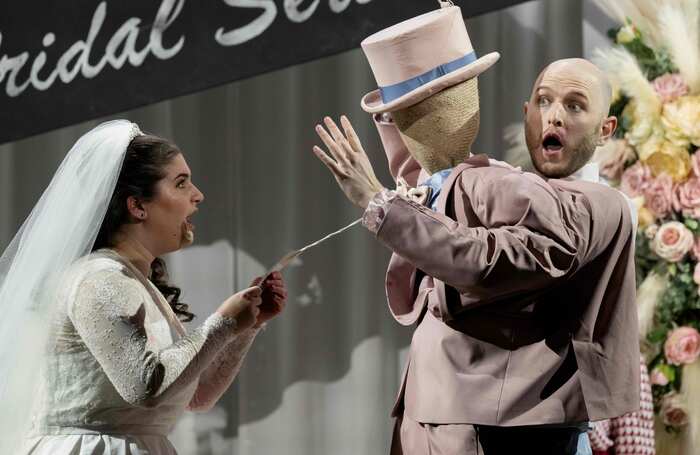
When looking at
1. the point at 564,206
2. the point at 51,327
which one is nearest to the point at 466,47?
the point at 564,206

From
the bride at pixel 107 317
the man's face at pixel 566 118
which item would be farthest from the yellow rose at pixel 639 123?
the bride at pixel 107 317

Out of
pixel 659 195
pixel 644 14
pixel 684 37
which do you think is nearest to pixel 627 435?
pixel 659 195

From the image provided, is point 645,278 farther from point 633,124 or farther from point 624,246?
point 624,246

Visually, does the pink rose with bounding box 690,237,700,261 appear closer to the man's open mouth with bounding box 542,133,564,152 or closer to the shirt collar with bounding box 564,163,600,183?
the shirt collar with bounding box 564,163,600,183

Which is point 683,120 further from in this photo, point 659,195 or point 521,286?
point 521,286

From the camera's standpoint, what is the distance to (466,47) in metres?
2.03

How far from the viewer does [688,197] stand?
285 cm

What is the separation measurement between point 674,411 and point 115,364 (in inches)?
56.2

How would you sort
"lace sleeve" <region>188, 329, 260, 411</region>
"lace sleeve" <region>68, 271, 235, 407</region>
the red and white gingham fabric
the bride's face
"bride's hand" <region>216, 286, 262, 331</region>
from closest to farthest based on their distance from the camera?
"lace sleeve" <region>68, 271, 235, 407</region> < "bride's hand" <region>216, 286, 262, 331</region> < the bride's face < "lace sleeve" <region>188, 329, 260, 411</region> < the red and white gingham fabric

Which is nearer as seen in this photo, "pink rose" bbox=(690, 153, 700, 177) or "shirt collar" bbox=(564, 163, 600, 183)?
"shirt collar" bbox=(564, 163, 600, 183)

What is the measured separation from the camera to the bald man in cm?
177

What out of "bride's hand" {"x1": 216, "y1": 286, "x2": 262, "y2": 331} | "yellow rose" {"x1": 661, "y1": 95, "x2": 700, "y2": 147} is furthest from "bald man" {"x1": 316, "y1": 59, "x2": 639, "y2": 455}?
"yellow rose" {"x1": 661, "y1": 95, "x2": 700, "y2": 147}

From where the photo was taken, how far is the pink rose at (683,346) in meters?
2.83

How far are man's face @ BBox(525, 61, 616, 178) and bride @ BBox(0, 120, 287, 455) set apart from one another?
65 cm
